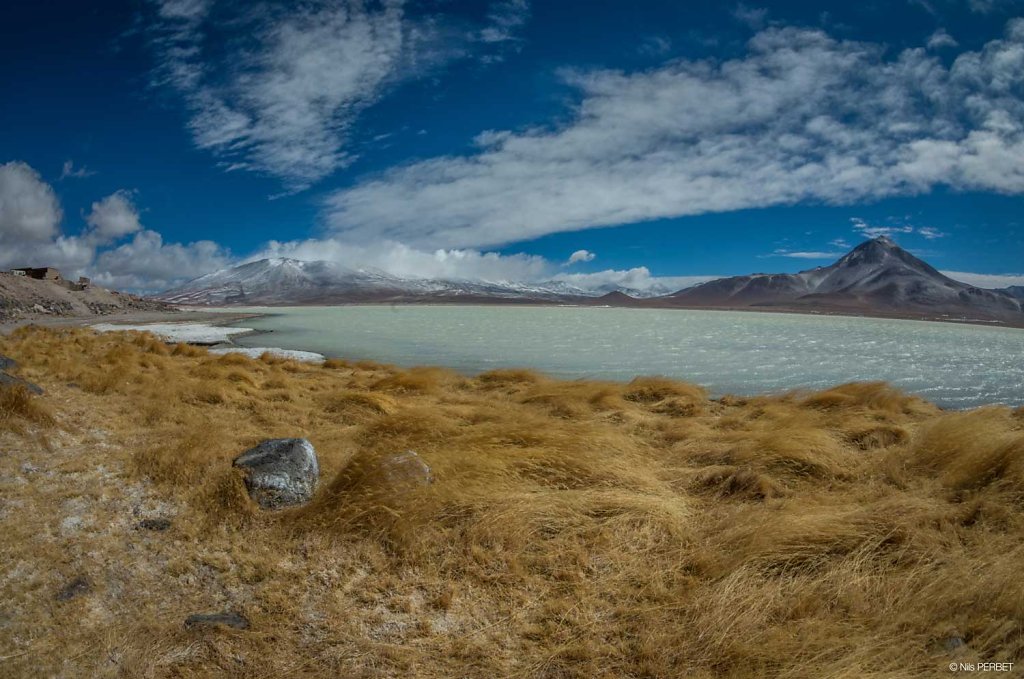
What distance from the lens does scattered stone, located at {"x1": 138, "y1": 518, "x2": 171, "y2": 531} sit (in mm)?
3664

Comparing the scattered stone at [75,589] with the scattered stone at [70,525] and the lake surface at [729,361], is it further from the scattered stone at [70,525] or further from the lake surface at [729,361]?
the lake surface at [729,361]

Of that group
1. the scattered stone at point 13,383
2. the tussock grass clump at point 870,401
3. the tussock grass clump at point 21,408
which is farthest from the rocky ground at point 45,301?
the tussock grass clump at point 870,401

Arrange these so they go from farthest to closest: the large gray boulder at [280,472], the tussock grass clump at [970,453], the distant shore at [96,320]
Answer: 1. the distant shore at [96,320]
2. the tussock grass clump at [970,453]
3. the large gray boulder at [280,472]

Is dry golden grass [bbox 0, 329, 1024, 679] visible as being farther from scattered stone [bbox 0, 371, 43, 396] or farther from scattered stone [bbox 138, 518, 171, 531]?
scattered stone [bbox 0, 371, 43, 396]

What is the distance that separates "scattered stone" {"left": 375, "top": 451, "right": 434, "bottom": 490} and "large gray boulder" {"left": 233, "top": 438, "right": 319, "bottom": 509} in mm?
700

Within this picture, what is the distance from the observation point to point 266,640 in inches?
104

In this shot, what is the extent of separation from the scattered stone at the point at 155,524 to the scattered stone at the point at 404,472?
1533mm

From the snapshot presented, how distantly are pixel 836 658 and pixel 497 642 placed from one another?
1678 mm

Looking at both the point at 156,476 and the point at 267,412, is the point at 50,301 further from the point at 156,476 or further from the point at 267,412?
the point at 156,476

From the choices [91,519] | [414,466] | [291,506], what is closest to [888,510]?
[414,466]

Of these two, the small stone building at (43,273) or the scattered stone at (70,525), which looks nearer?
the scattered stone at (70,525)

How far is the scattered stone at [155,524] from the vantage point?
3664 millimetres

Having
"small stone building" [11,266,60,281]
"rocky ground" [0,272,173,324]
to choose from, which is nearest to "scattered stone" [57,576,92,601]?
"rocky ground" [0,272,173,324]

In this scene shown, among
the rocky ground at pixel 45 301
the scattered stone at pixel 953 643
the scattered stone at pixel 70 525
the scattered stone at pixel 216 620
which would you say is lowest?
the scattered stone at pixel 216 620
